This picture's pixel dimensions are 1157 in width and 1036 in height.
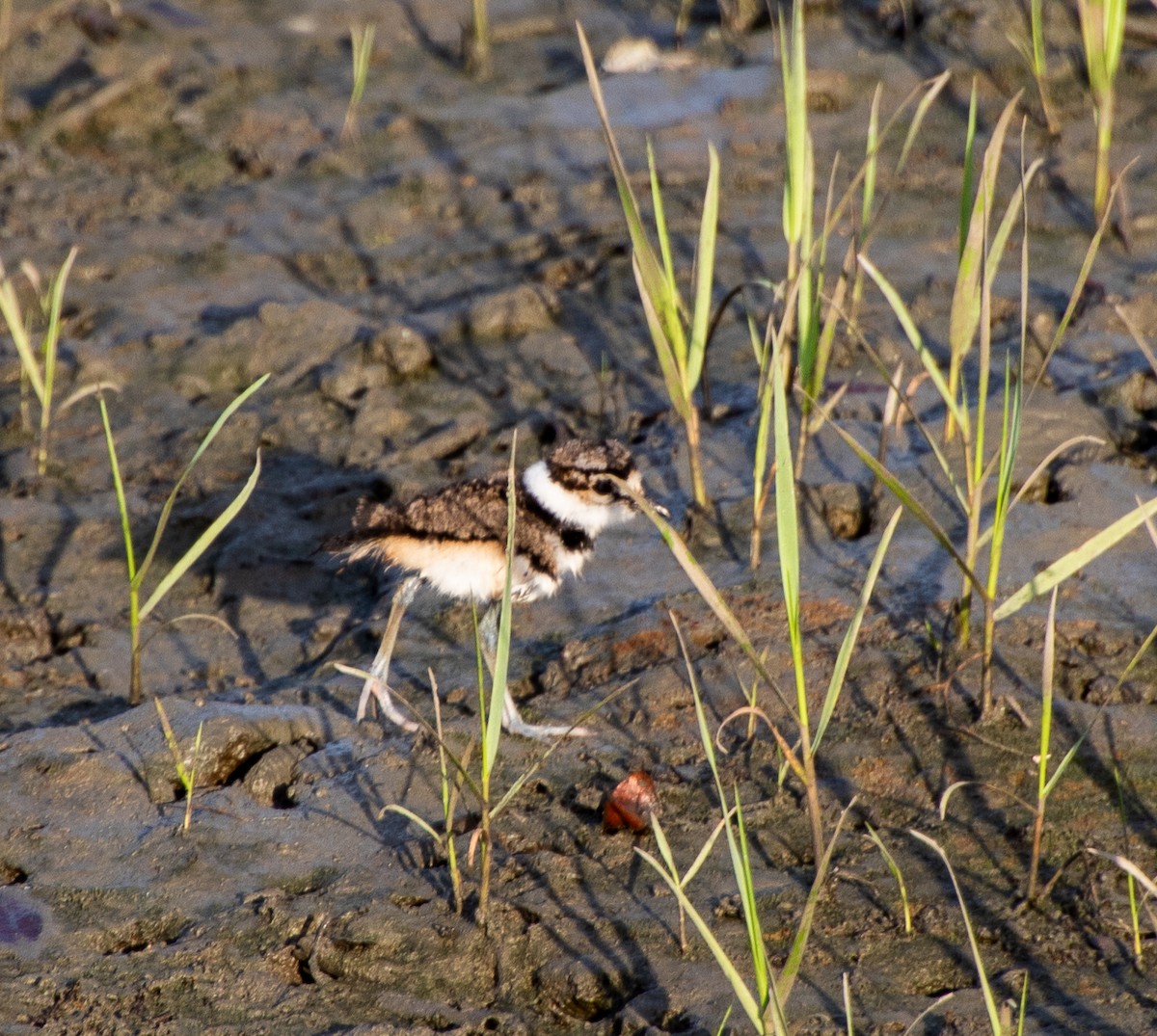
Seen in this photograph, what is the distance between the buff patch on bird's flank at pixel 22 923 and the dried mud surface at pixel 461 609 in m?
0.01

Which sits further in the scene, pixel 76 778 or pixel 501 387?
pixel 501 387

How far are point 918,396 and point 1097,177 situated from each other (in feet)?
5.23

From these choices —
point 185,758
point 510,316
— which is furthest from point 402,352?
point 185,758

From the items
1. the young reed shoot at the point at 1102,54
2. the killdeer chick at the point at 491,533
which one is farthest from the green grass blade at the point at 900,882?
the young reed shoot at the point at 1102,54

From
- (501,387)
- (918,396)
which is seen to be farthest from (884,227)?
(501,387)

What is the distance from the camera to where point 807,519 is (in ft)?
14.0

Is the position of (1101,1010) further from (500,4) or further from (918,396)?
(500,4)

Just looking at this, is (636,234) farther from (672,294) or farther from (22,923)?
(22,923)

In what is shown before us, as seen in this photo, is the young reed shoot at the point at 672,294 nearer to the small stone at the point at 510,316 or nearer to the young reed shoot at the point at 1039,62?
the small stone at the point at 510,316

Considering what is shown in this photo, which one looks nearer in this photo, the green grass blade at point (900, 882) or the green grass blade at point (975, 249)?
the green grass blade at point (900, 882)

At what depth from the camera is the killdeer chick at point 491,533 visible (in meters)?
3.79

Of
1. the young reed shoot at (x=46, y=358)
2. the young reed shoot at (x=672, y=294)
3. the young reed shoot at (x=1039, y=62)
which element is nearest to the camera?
the young reed shoot at (x=672, y=294)

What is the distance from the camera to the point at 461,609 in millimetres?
4273

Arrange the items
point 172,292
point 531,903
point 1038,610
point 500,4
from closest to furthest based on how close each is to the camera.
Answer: point 531,903, point 1038,610, point 172,292, point 500,4
